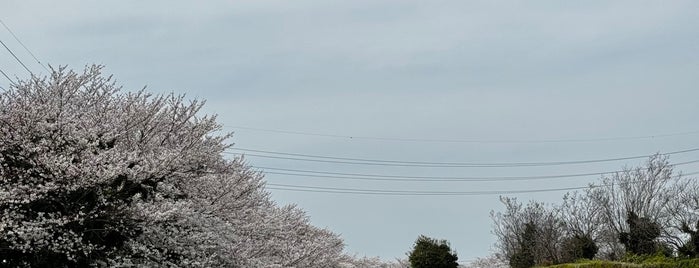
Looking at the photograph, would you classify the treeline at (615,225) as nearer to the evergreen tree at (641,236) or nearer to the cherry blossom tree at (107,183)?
the evergreen tree at (641,236)

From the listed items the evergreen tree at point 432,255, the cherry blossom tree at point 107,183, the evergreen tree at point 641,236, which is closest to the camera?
the cherry blossom tree at point 107,183

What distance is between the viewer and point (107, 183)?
12.9 m

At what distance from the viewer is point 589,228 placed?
36.8m

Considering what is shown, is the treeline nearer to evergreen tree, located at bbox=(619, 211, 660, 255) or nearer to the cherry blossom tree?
evergreen tree, located at bbox=(619, 211, 660, 255)

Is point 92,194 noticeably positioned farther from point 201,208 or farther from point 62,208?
point 201,208

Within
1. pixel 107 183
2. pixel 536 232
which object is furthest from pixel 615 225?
pixel 107 183

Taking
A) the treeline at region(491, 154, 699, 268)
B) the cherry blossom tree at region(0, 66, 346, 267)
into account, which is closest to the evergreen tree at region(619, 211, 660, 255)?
the treeline at region(491, 154, 699, 268)

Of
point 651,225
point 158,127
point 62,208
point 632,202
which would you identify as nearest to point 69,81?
point 158,127

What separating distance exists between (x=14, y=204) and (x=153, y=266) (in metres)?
2.73

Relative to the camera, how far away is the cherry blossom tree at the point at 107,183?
1215 centimetres

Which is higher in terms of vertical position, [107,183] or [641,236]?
[641,236]

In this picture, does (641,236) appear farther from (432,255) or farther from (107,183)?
(107,183)

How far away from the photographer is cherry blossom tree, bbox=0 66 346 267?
39.9 ft

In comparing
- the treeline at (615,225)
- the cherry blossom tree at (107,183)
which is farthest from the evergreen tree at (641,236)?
the cherry blossom tree at (107,183)
